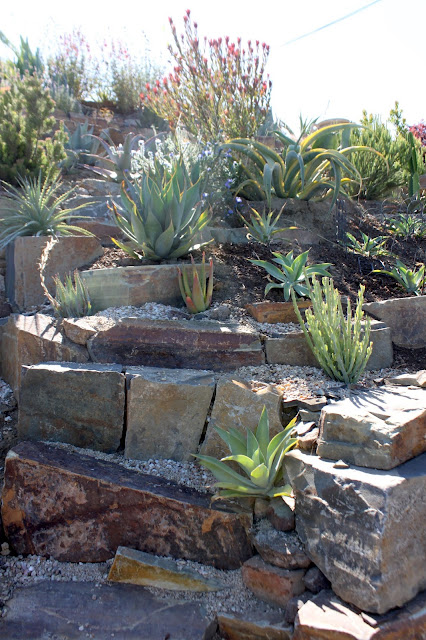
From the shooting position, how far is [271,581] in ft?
7.91

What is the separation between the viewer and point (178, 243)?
4.22 metres

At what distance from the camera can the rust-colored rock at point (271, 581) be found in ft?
7.78

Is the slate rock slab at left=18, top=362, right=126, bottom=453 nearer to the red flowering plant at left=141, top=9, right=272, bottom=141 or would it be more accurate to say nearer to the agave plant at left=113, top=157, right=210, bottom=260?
the agave plant at left=113, top=157, right=210, bottom=260

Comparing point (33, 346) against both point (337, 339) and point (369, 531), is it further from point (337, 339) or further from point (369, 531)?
point (369, 531)

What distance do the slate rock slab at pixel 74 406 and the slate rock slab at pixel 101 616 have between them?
824mm

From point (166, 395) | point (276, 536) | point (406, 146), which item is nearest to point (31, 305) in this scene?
point (166, 395)

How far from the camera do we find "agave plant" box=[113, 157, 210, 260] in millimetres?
4066

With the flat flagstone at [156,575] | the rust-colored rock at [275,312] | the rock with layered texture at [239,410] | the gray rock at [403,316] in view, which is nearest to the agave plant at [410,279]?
the gray rock at [403,316]

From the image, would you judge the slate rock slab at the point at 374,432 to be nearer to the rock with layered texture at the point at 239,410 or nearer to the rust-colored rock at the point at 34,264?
the rock with layered texture at the point at 239,410

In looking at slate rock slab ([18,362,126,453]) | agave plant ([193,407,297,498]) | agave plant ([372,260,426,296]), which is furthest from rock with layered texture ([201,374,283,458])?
agave plant ([372,260,426,296])

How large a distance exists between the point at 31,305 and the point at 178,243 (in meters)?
1.26

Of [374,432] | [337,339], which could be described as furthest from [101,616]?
[337,339]

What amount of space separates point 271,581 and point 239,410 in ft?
2.90

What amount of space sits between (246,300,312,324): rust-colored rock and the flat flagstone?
66.3 inches
